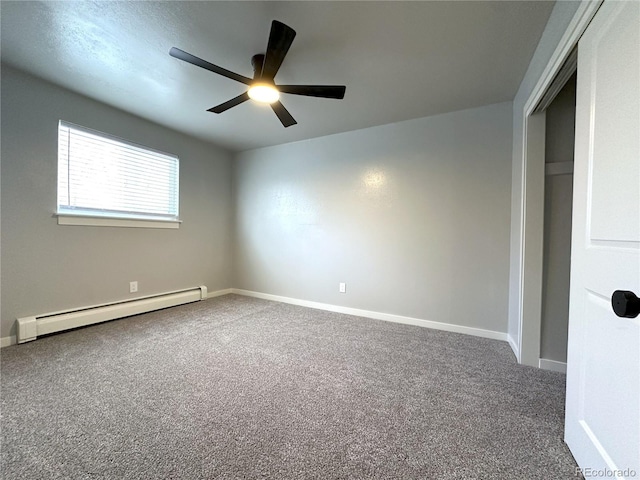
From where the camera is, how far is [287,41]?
1.53 meters

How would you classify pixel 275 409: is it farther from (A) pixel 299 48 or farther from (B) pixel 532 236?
(A) pixel 299 48

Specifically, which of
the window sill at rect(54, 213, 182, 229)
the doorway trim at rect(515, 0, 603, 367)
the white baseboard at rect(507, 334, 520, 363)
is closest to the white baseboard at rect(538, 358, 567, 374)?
the doorway trim at rect(515, 0, 603, 367)

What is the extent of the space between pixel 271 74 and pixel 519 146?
225cm

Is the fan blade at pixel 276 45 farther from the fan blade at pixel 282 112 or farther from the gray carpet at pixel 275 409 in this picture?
the gray carpet at pixel 275 409

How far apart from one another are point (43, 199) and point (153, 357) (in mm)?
1962

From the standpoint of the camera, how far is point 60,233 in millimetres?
2596

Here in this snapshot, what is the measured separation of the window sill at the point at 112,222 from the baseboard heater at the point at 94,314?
93cm

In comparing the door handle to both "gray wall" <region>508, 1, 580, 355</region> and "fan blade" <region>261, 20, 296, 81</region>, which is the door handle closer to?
"gray wall" <region>508, 1, 580, 355</region>

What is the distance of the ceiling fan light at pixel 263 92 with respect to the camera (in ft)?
6.30

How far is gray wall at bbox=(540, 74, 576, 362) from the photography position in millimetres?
1976

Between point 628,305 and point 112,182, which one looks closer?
point 628,305

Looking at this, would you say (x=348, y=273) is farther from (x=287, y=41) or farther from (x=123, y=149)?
(x=123, y=149)

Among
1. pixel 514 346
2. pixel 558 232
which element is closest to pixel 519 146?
pixel 558 232

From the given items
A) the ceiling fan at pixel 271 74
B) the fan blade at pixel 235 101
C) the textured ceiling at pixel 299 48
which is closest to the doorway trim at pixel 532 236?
the textured ceiling at pixel 299 48
